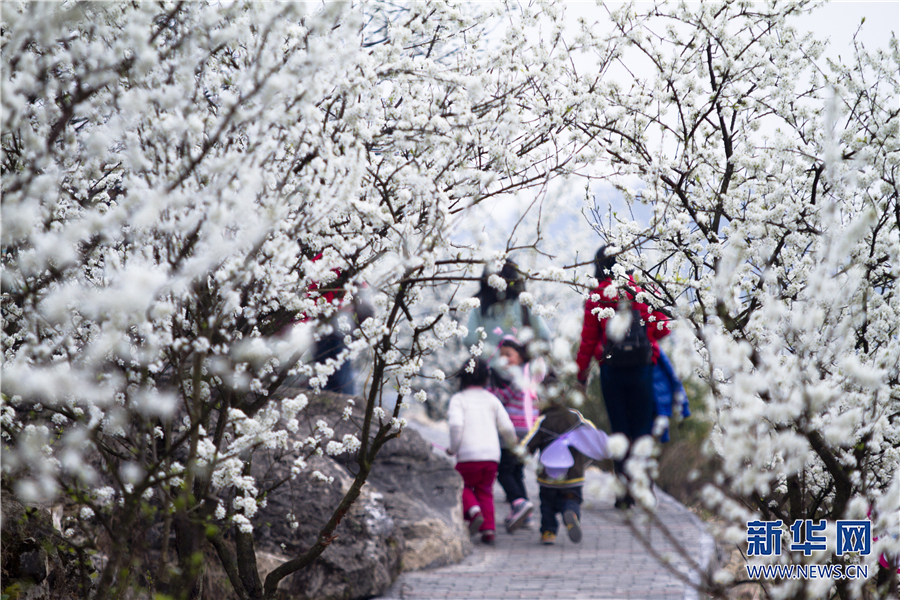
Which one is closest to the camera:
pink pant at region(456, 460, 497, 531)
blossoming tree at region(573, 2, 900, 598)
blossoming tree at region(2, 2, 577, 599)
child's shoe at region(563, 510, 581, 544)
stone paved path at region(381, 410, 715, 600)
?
blossoming tree at region(2, 2, 577, 599)

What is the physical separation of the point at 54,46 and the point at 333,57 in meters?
1.02

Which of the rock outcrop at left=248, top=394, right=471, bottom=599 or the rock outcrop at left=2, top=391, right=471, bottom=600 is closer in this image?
the rock outcrop at left=2, top=391, right=471, bottom=600

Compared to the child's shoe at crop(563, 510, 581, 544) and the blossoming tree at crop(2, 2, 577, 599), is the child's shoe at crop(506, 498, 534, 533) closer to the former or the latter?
the child's shoe at crop(563, 510, 581, 544)

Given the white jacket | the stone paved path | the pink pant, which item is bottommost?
the stone paved path

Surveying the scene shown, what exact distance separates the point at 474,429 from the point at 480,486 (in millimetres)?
562

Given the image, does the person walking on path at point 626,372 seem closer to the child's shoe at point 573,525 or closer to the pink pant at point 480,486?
the child's shoe at point 573,525

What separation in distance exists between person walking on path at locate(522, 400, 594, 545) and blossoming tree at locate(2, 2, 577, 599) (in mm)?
2989

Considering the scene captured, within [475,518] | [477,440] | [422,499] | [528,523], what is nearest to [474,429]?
[477,440]

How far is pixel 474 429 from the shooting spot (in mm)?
5961

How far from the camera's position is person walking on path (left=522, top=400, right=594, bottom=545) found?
589 cm

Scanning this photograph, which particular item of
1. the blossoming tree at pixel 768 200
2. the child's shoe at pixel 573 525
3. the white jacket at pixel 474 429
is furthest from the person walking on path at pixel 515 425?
the blossoming tree at pixel 768 200

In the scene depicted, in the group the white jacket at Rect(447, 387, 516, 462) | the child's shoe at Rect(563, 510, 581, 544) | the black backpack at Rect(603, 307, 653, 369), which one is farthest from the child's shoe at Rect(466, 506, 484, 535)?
the black backpack at Rect(603, 307, 653, 369)

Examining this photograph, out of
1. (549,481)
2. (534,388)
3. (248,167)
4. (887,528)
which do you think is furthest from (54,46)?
(549,481)

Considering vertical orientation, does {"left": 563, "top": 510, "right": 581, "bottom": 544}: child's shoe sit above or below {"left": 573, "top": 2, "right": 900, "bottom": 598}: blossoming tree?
below
